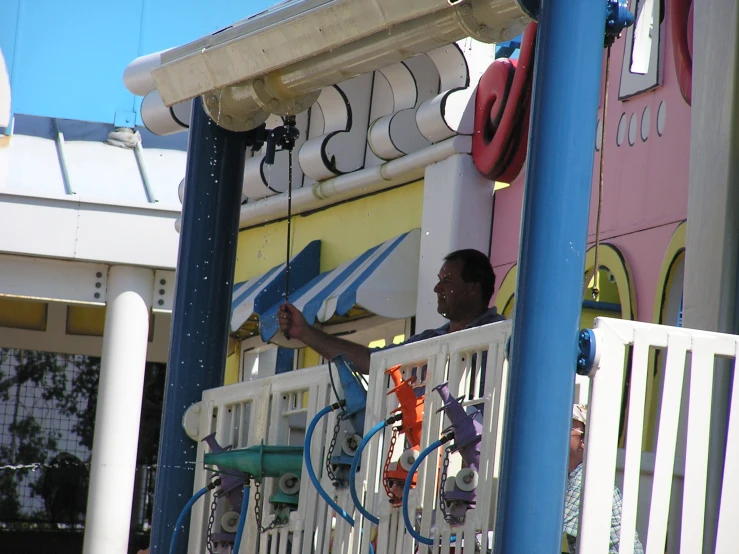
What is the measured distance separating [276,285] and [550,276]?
6.76 meters

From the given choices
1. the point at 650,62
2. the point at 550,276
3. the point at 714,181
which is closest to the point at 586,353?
the point at 550,276

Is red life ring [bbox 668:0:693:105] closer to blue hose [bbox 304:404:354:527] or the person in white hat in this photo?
the person in white hat

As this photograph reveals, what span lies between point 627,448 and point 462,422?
625 mm

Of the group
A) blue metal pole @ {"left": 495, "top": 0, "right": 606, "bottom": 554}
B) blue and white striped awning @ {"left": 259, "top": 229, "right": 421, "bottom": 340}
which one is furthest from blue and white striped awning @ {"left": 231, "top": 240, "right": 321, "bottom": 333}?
blue metal pole @ {"left": 495, "top": 0, "right": 606, "bottom": 554}

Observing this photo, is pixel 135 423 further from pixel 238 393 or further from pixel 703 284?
pixel 703 284

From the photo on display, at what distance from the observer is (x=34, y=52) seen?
13.9m

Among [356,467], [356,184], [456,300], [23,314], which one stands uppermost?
[356,184]

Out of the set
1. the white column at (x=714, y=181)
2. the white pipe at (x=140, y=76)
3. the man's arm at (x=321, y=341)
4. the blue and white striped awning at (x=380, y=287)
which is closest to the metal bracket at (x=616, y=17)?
the white column at (x=714, y=181)

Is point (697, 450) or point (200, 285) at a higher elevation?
point (200, 285)

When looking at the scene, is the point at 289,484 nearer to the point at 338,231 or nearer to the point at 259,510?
the point at 259,510

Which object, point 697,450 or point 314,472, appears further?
point 314,472

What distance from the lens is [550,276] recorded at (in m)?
3.58

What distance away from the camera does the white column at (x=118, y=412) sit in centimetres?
977

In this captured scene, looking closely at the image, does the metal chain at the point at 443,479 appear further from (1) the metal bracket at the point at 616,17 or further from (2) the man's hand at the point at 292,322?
(2) the man's hand at the point at 292,322
